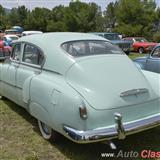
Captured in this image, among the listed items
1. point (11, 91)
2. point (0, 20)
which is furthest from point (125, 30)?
point (11, 91)

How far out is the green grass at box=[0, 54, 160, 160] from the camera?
450cm

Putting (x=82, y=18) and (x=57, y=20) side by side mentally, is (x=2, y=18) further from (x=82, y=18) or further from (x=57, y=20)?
(x=82, y=18)

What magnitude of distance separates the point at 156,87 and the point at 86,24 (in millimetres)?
42018

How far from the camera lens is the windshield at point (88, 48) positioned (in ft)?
16.1

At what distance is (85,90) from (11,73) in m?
2.24

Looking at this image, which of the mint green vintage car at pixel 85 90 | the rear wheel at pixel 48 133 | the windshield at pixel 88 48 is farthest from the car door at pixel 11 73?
the windshield at pixel 88 48

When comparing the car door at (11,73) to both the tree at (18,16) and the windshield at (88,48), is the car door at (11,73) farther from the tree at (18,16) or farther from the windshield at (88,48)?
the tree at (18,16)

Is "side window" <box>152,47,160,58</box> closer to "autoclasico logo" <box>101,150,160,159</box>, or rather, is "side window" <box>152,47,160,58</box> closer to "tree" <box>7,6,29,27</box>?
"autoclasico logo" <box>101,150,160,159</box>

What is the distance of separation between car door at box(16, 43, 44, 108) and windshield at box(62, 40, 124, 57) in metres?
0.50

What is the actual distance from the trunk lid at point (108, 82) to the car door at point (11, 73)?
1.73 meters

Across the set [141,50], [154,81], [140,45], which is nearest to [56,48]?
[154,81]

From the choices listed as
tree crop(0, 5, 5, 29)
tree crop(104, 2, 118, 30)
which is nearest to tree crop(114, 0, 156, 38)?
tree crop(104, 2, 118, 30)

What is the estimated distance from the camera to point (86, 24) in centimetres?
4616

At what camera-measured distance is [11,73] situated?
6.03 m
